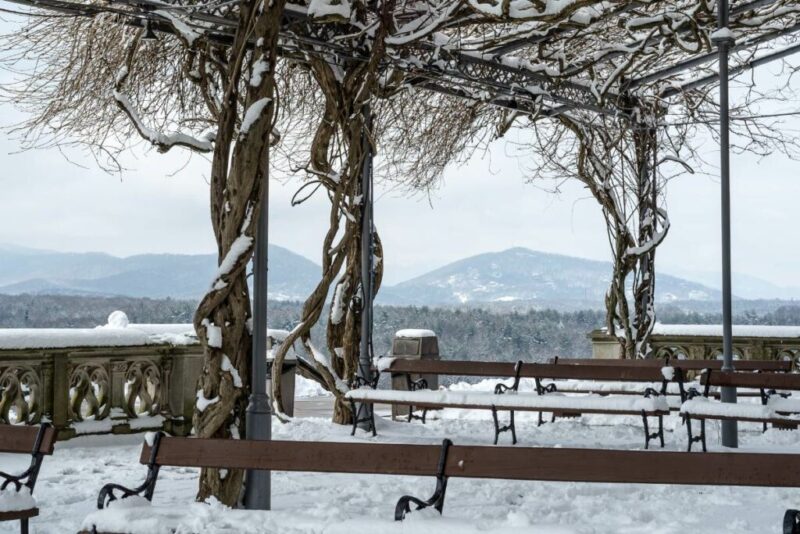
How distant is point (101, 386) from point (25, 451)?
4.11m

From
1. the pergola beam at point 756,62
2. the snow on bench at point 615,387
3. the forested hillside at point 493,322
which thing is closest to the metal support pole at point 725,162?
the snow on bench at point 615,387

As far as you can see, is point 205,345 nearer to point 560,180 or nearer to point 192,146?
point 192,146

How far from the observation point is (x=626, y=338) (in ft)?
39.8

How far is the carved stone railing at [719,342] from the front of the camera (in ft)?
41.1

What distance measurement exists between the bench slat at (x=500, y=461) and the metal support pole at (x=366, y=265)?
477 cm

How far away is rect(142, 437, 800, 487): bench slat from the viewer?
12.2 ft

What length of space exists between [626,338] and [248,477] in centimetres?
799

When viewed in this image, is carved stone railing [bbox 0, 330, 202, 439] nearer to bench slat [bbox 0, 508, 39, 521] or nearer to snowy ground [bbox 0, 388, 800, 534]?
snowy ground [bbox 0, 388, 800, 534]

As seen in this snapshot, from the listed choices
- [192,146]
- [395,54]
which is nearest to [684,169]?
[395,54]

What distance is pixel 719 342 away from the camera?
1277 centimetres

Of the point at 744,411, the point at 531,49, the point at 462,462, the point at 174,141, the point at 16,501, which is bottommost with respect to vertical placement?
the point at 16,501

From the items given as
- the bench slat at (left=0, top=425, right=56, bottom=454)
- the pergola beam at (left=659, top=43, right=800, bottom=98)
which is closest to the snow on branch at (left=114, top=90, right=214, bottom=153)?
the bench slat at (left=0, top=425, right=56, bottom=454)

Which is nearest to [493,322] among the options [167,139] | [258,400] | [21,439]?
[167,139]

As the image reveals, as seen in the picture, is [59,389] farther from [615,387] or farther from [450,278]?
[450,278]
